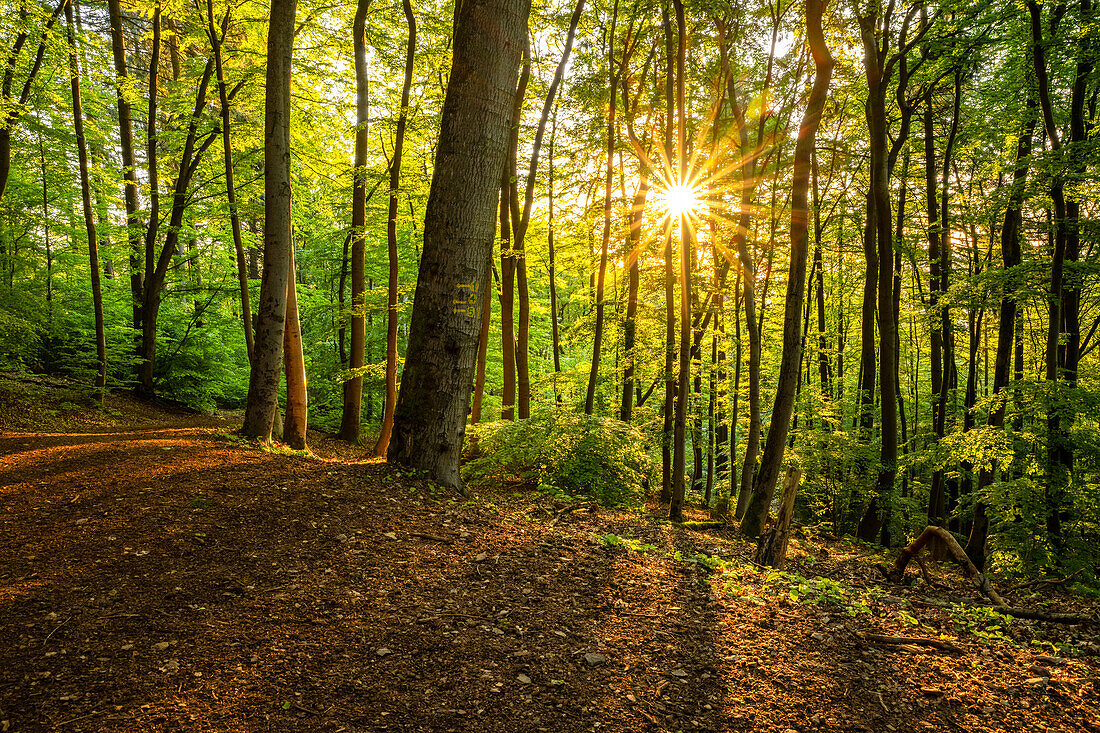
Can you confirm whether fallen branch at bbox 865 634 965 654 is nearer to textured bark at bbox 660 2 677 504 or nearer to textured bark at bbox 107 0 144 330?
textured bark at bbox 660 2 677 504

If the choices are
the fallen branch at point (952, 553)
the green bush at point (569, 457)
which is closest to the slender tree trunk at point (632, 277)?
the green bush at point (569, 457)

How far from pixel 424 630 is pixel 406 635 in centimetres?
10

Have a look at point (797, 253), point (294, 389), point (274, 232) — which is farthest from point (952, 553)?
point (294, 389)

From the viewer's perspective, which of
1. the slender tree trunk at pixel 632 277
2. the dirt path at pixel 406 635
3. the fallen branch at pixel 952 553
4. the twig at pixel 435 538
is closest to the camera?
the dirt path at pixel 406 635

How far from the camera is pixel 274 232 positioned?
21.1 feet

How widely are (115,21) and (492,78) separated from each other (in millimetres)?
14005

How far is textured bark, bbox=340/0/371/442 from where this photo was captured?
9359mm

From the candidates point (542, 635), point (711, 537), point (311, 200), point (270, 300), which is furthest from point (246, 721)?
point (311, 200)

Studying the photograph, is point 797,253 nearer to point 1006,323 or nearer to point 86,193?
point 1006,323

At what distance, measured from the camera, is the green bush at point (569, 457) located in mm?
7648

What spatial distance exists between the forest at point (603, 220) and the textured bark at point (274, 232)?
0.04 m

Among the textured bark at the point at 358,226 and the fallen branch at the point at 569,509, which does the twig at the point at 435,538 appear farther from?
the textured bark at the point at 358,226

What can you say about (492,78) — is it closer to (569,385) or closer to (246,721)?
(246,721)

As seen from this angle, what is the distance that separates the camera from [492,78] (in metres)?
4.50
